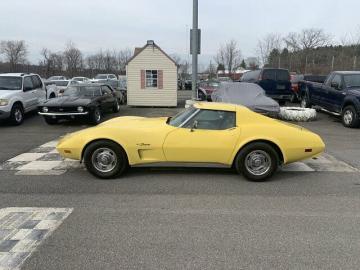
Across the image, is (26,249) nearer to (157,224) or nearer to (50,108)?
(157,224)

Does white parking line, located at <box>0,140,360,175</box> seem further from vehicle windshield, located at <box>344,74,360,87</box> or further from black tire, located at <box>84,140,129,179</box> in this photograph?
vehicle windshield, located at <box>344,74,360,87</box>

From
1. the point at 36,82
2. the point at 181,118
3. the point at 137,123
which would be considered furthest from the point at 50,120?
the point at 181,118

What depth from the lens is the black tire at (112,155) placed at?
6.48m

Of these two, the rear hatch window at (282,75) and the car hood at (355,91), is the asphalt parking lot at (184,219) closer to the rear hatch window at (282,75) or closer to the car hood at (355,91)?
the car hood at (355,91)

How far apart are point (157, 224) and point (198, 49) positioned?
1213 cm

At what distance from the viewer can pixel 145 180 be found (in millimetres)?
6500

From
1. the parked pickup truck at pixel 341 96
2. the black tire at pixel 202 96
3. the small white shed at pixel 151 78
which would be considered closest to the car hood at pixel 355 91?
the parked pickup truck at pixel 341 96

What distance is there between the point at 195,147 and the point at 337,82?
395 inches

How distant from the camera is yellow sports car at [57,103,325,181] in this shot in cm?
645

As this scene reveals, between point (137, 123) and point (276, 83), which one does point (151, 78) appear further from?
point (137, 123)

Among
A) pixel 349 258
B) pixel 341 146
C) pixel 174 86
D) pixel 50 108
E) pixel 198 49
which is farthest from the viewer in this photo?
pixel 174 86

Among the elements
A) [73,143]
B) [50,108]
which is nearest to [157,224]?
[73,143]

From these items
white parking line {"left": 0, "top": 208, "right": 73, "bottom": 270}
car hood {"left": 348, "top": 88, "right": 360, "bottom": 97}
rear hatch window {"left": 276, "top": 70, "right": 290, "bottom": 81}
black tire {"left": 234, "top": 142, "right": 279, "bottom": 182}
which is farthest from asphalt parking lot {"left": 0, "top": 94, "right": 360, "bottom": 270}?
rear hatch window {"left": 276, "top": 70, "right": 290, "bottom": 81}

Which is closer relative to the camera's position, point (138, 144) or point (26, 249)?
point (26, 249)
